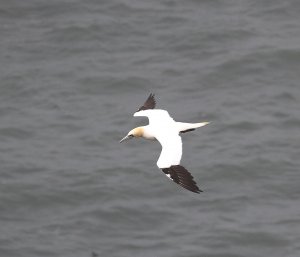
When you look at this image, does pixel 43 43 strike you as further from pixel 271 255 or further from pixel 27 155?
pixel 271 255

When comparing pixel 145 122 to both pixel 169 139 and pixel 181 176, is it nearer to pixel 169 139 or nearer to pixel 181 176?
pixel 169 139

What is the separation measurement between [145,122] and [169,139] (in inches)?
413

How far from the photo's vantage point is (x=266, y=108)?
28234mm

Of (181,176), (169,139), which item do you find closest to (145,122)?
(169,139)

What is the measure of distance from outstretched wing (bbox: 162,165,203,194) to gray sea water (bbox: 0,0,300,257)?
330 inches

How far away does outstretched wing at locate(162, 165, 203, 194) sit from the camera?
1570 centimetres

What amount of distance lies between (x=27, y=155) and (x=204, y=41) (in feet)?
20.2

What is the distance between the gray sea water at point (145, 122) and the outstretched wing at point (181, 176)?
8387mm

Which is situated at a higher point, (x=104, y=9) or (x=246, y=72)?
(x=104, y=9)

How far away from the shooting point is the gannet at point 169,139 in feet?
51.9

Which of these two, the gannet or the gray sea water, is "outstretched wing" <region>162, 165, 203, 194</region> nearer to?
the gannet

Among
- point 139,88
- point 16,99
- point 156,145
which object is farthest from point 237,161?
point 16,99

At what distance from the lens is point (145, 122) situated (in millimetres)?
27391

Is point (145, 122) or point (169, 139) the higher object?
point (145, 122)
